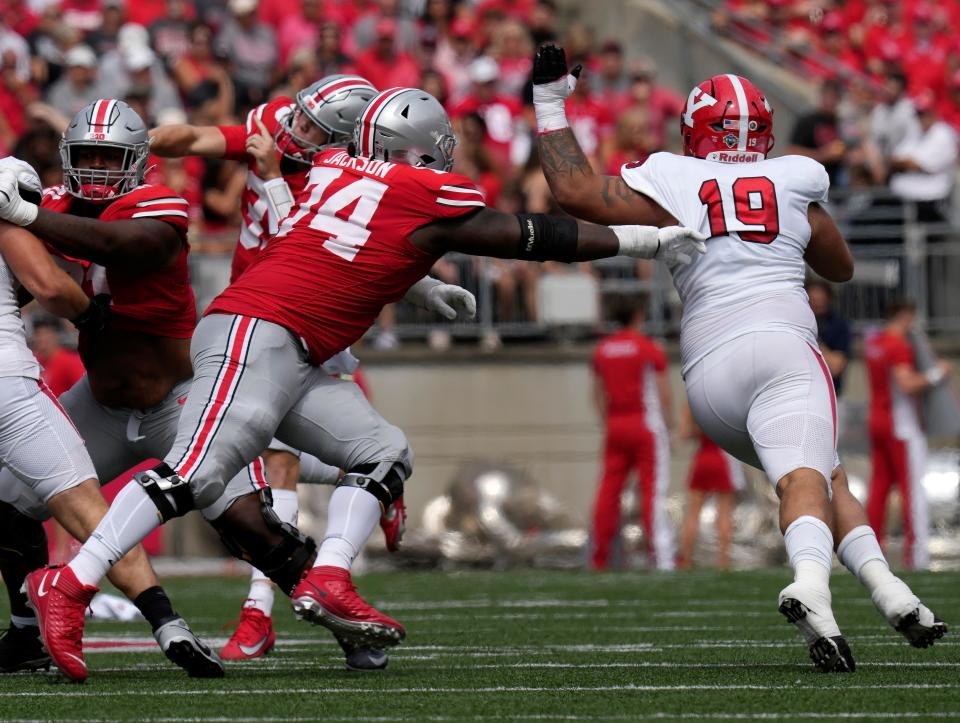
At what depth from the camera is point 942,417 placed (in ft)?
43.1

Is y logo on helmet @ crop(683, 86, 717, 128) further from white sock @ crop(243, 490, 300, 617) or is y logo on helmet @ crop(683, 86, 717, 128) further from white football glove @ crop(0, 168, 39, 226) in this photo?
white football glove @ crop(0, 168, 39, 226)

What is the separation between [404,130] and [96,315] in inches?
45.6

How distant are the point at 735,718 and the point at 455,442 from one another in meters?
10.6

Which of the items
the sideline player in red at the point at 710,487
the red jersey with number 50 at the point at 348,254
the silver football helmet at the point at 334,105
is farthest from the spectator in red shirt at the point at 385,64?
the red jersey with number 50 at the point at 348,254

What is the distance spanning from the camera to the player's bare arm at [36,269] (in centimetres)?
568

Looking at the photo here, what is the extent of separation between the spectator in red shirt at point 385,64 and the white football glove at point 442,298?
1020cm

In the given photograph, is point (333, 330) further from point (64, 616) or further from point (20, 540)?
point (20, 540)

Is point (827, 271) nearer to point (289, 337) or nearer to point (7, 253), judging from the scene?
point (289, 337)

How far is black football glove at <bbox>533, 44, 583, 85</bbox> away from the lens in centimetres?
600

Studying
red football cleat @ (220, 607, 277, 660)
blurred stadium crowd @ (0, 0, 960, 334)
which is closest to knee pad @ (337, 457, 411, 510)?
red football cleat @ (220, 607, 277, 660)

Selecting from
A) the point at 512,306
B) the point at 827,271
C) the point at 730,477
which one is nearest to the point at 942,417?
the point at 730,477

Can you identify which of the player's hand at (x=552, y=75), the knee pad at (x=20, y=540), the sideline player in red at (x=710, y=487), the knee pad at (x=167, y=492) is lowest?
the sideline player in red at (x=710, y=487)

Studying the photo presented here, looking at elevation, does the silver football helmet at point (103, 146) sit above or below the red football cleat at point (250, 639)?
above

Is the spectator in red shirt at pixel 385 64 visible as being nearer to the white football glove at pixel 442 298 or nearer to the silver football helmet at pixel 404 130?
the white football glove at pixel 442 298
